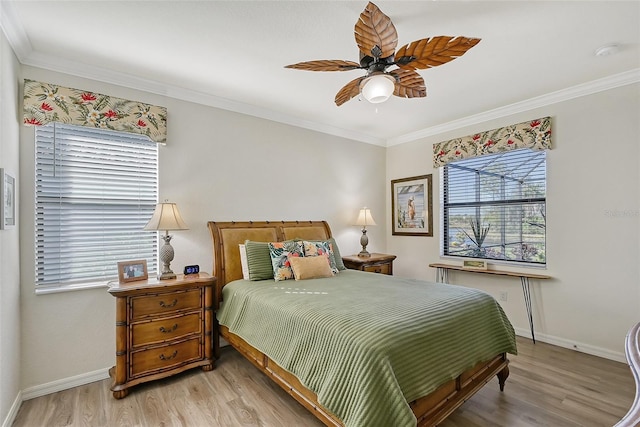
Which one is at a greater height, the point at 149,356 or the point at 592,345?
the point at 149,356

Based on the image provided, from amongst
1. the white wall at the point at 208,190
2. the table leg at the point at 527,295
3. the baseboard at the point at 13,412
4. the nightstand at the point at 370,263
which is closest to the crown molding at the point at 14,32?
the white wall at the point at 208,190

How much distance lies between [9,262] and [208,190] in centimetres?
158

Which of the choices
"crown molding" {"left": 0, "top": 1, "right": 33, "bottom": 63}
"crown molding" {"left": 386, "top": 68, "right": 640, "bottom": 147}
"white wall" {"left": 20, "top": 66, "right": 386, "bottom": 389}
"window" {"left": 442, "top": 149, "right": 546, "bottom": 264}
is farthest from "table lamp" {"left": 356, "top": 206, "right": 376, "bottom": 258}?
"crown molding" {"left": 0, "top": 1, "right": 33, "bottom": 63}

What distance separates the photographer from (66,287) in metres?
2.45

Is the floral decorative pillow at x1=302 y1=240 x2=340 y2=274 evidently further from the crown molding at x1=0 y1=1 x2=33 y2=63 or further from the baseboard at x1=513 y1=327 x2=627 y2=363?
the crown molding at x1=0 y1=1 x2=33 y2=63

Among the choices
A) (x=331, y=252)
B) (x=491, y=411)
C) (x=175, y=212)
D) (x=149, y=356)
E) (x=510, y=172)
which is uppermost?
(x=510, y=172)

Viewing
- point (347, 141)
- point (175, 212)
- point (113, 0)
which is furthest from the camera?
point (347, 141)

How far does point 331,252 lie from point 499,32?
243cm

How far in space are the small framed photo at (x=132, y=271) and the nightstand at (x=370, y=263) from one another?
7.61 ft

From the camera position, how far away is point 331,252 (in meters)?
3.40

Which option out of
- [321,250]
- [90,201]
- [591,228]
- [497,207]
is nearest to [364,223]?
[321,250]

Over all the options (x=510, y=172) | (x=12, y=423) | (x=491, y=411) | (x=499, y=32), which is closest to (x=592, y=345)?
(x=491, y=411)

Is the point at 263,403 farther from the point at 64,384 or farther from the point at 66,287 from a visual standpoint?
the point at 66,287

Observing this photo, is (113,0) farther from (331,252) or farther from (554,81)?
(554,81)
